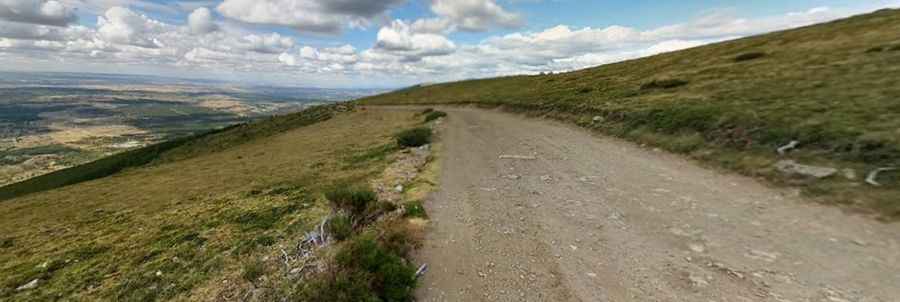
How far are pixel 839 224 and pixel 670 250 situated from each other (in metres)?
3.96

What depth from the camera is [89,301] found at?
8391 millimetres

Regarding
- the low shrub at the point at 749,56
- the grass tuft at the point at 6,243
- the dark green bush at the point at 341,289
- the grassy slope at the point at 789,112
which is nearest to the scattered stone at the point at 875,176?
the grassy slope at the point at 789,112

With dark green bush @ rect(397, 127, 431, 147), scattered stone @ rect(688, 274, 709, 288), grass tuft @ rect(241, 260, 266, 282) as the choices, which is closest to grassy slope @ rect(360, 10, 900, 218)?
scattered stone @ rect(688, 274, 709, 288)

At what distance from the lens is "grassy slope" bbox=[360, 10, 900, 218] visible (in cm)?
1116

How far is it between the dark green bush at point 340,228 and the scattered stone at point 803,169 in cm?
1251

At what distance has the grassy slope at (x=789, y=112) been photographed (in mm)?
11164

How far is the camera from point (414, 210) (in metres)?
9.85

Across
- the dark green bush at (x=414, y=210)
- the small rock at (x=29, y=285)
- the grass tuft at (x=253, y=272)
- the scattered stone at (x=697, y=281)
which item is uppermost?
the dark green bush at (x=414, y=210)

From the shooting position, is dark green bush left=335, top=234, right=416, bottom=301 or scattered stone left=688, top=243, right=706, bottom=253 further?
scattered stone left=688, top=243, right=706, bottom=253

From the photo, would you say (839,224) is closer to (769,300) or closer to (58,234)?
(769,300)

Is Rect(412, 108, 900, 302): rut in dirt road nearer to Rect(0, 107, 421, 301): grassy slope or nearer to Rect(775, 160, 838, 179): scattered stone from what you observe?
Rect(775, 160, 838, 179): scattered stone

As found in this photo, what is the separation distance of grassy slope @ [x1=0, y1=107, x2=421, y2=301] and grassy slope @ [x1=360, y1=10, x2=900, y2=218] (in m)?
13.4

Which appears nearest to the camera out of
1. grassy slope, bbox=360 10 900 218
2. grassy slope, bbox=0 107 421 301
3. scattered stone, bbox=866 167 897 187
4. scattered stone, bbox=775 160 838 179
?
grassy slope, bbox=0 107 421 301

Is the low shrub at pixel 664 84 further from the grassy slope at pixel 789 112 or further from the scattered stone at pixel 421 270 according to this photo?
the scattered stone at pixel 421 270
